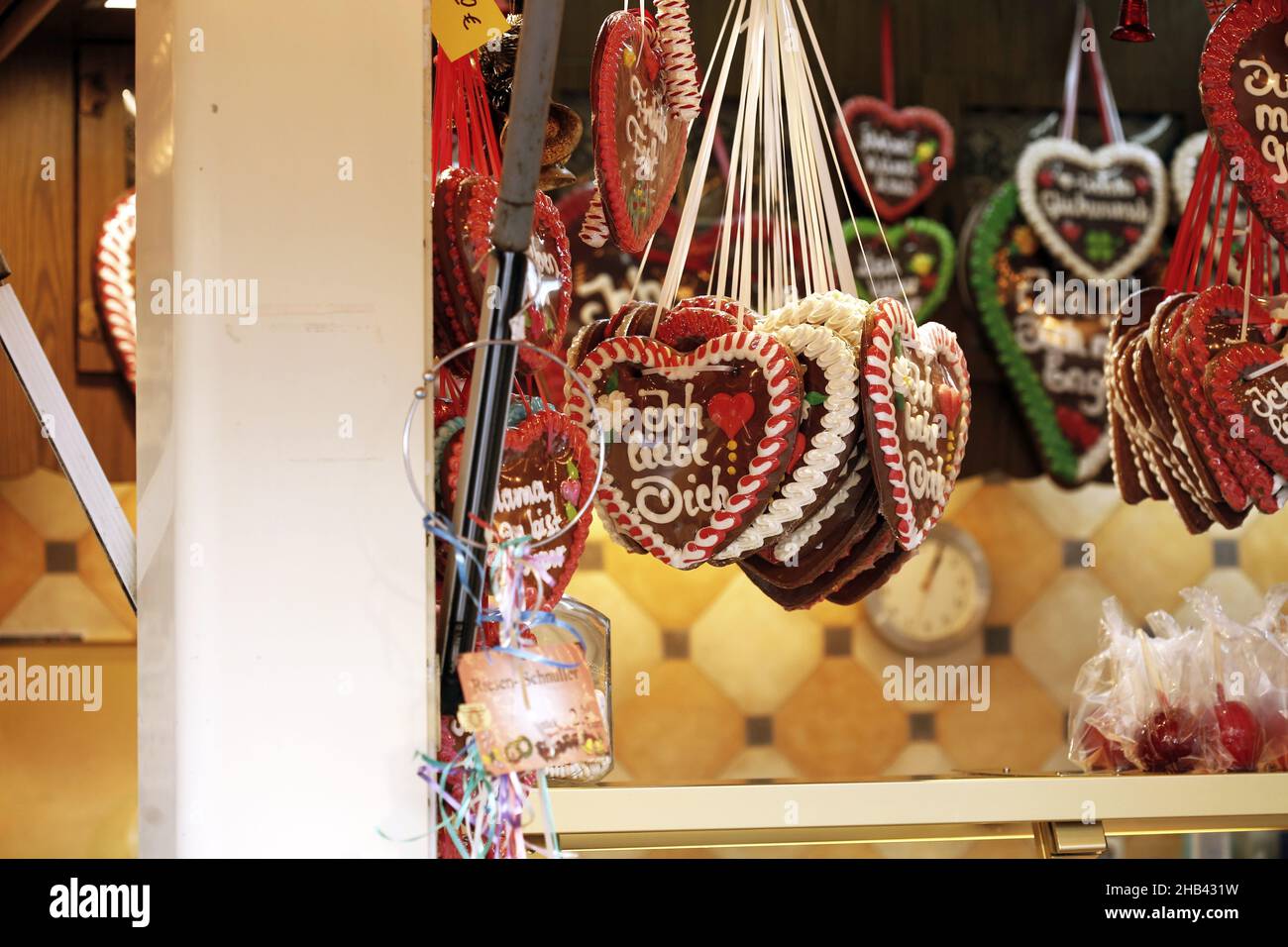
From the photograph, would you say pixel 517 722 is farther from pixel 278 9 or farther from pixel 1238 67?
pixel 1238 67

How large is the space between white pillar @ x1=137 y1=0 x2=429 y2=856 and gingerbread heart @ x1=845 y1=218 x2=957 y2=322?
2.29 meters

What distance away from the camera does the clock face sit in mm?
3406

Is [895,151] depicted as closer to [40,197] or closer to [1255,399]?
[1255,399]

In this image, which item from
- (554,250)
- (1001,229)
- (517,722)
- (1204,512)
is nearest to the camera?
(517,722)

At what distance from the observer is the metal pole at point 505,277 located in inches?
38.8

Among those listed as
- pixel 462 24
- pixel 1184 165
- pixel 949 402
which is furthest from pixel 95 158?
pixel 1184 165

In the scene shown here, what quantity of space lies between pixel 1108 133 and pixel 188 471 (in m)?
2.90

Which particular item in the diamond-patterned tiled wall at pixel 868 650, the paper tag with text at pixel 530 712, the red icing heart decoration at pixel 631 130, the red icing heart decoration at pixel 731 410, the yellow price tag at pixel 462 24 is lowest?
the diamond-patterned tiled wall at pixel 868 650

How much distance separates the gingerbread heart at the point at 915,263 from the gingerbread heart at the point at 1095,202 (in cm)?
23

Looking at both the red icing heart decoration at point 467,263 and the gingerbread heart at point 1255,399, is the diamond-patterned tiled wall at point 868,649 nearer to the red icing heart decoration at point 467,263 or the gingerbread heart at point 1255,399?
the gingerbread heart at point 1255,399

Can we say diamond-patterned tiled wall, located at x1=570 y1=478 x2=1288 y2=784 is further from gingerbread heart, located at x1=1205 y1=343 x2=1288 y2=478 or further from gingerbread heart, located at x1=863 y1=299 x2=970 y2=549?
gingerbread heart, located at x1=863 y1=299 x2=970 y2=549

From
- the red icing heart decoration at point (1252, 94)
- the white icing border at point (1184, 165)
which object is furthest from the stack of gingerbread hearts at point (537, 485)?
the white icing border at point (1184, 165)

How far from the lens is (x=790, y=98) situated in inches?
61.2
